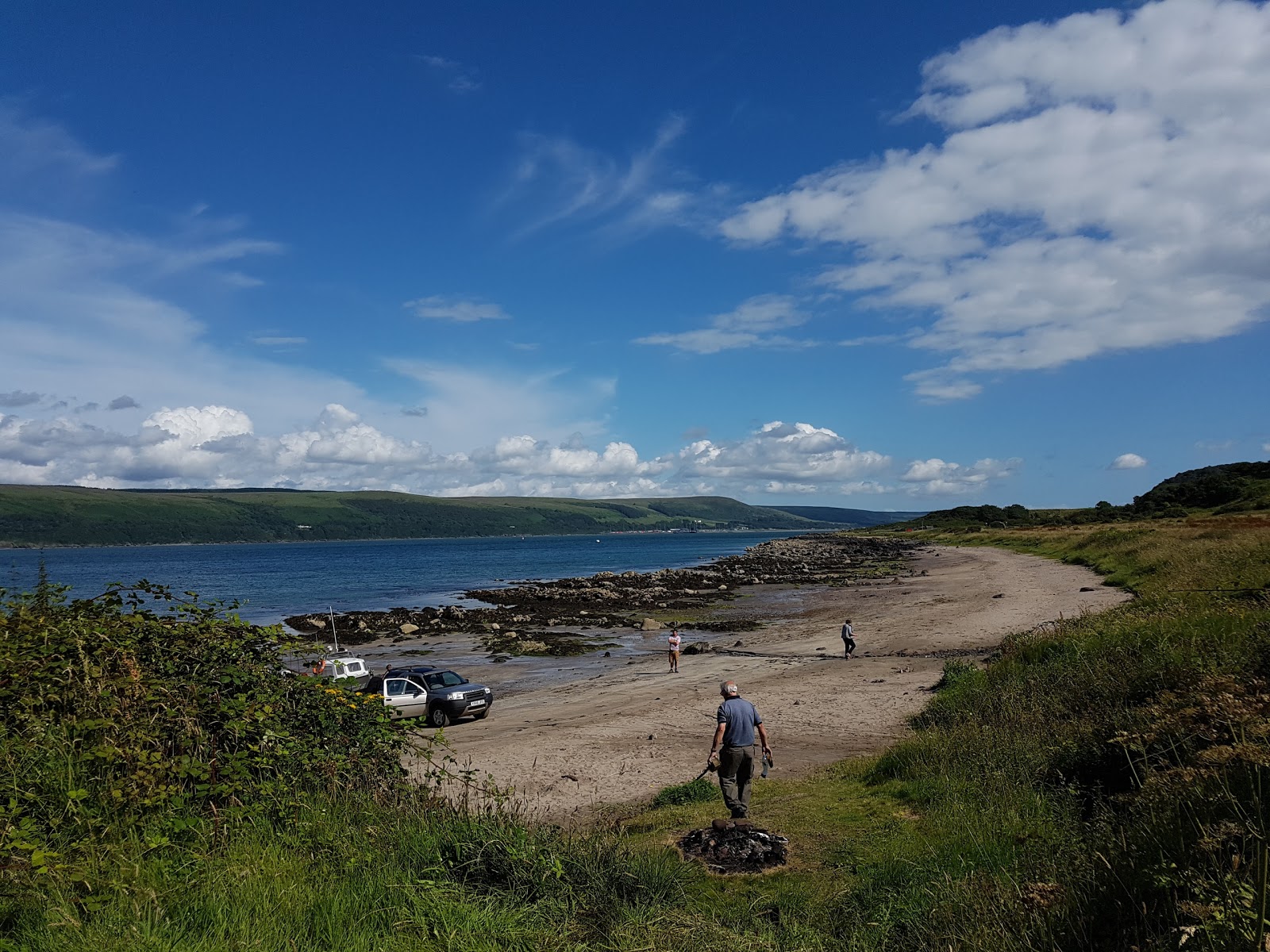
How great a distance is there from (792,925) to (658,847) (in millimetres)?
3194

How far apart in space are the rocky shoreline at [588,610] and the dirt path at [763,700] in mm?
5927

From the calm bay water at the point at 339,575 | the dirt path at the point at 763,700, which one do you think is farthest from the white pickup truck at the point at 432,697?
the calm bay water at the point at 339,575

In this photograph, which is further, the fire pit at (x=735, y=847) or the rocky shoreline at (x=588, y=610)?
the rocky shoreline at (x=588, y=610)

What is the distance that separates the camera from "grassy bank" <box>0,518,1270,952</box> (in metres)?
4.39

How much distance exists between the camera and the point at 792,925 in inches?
229

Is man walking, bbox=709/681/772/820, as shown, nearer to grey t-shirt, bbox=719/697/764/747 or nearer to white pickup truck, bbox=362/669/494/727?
grey t-shirt, bbox=719/697/764/747

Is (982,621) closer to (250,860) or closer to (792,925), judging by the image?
(792,925)

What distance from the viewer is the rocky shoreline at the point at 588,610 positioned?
4428 centimetres

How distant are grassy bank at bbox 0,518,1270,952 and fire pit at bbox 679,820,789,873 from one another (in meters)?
0.28

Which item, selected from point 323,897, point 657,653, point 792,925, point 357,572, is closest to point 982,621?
point 657,653

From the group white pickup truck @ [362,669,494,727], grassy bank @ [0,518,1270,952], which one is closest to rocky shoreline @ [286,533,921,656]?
white pickup truck @ [362,669,494,727]

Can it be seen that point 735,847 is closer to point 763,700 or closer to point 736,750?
point 736,750

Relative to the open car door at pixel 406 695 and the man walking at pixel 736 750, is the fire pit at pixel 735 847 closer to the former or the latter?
the man walking at pixel 736 750

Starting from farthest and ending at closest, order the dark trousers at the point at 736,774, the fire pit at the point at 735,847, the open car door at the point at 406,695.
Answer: the open car door at the point at 406,695 → the dark trousers at the point at 736,774 → the fire pit at the point at 735,847
